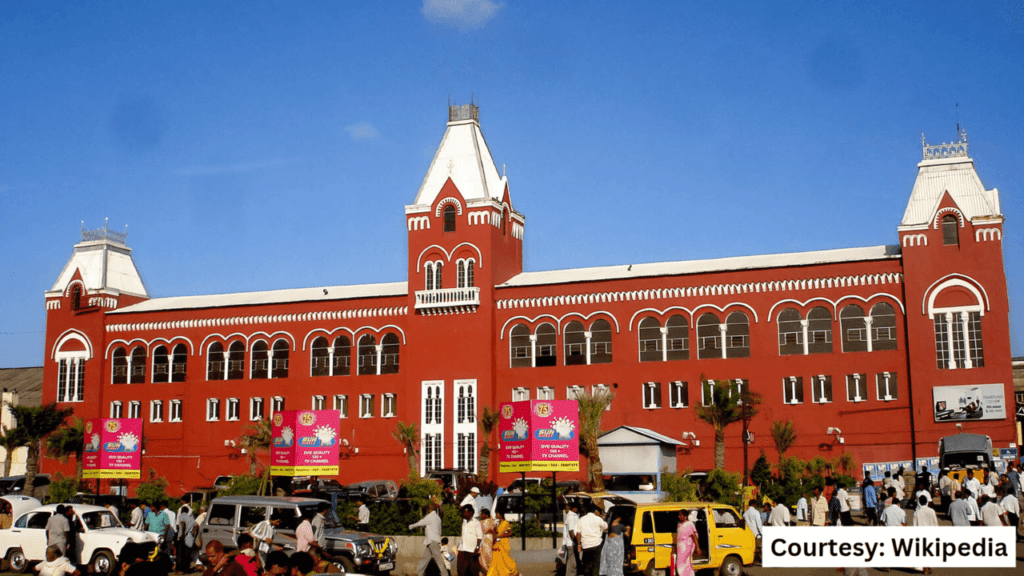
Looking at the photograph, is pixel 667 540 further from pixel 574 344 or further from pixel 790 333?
pixel 574 344

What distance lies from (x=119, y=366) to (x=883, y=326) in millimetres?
39173

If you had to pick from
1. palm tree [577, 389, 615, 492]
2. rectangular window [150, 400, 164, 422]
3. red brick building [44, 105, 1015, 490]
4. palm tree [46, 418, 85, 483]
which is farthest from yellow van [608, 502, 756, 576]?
palm tree [46, 418, 85, 483]

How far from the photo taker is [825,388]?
144 feet

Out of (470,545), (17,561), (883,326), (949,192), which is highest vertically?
(949,192)

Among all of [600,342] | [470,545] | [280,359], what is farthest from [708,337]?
[470,545]

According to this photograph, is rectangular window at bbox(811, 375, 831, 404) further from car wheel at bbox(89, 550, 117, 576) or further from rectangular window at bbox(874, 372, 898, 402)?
car wheel at bbox(89, 550, 117, 576)

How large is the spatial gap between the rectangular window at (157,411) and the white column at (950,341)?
38544 mm

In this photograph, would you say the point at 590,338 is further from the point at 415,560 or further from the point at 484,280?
the point at 415,560

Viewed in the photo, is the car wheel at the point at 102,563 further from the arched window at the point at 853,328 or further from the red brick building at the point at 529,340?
the arched window at the point at 853,328

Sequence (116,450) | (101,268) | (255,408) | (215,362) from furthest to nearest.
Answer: (101,268) → (215,362) → (255,408) → (116,450)

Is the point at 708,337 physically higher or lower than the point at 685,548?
higher

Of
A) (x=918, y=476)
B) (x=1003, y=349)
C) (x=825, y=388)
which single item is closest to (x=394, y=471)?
(x=825, y=388)

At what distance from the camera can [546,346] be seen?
49.0m

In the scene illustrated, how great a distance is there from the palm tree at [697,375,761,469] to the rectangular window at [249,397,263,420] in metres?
22.8
